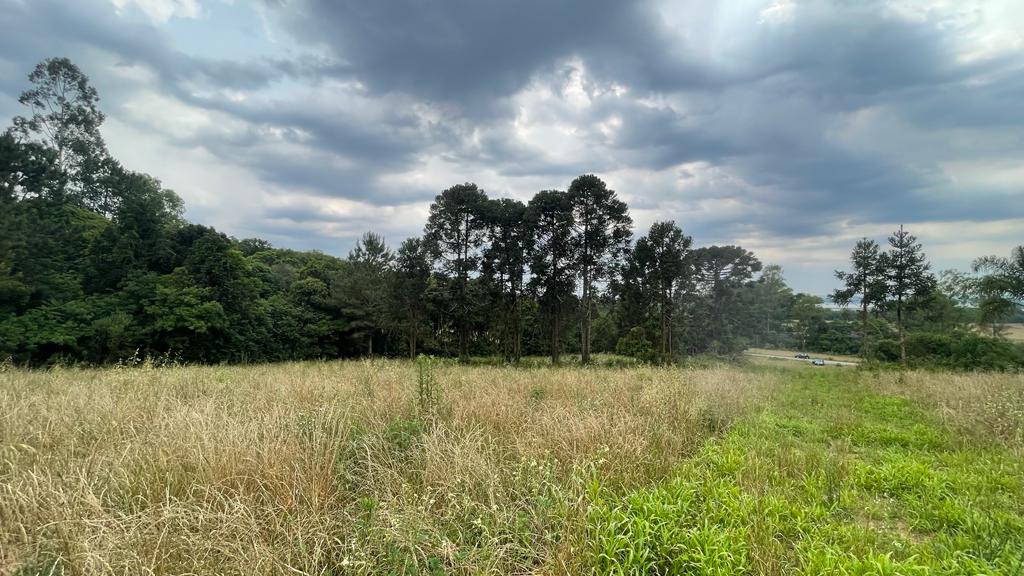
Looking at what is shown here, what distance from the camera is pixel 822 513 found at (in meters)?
3.37

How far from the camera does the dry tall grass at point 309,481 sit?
2.43 meters

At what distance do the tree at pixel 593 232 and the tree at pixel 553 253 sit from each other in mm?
518

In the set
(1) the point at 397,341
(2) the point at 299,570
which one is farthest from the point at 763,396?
(1) the point at 397,341

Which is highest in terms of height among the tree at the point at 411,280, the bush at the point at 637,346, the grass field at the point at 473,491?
the tree at the point at 411,280

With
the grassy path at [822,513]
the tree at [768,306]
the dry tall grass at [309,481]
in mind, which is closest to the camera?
the dry tall grass at [309,481]

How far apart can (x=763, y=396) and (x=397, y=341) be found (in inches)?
1207

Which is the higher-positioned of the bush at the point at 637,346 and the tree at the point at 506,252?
the tree at the point at 506,252

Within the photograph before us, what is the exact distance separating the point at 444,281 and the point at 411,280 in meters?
2.60

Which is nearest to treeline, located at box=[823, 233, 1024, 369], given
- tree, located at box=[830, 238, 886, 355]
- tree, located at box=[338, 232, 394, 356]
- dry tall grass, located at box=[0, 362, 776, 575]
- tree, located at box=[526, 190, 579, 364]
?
tree, located at box=[830, 238, 886, 355]

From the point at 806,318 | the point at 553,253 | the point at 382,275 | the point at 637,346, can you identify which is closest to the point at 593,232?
the point at 553,253

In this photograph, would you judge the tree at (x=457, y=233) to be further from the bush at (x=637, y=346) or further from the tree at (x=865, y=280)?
the tree at (x=865, y=280)

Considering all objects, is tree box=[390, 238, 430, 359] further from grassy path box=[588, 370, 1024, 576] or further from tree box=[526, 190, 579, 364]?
grassy path box=[588, 370, 1024, 576]

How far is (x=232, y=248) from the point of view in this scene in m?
27.5

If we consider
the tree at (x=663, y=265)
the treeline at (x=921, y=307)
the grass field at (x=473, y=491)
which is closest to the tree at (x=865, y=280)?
the treeline at (x=921, y=307)
